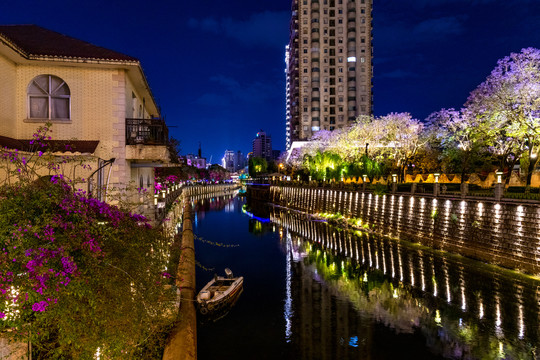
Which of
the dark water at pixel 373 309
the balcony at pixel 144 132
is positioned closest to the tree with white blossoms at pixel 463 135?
the dark water at pixel 373 309

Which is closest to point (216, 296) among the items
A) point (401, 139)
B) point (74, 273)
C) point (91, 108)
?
point (91, 108)

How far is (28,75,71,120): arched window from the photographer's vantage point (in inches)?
531

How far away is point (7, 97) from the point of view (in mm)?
12648

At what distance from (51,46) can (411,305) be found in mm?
18190

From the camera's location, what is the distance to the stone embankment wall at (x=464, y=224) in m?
18.1

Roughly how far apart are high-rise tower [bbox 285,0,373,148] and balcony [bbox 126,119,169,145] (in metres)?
79.9

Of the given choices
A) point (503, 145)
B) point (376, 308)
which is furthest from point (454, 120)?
point (376, 308)

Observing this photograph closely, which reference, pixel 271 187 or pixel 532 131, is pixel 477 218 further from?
pixel 271 187

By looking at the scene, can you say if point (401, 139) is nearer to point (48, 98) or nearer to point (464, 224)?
point (464, 224)

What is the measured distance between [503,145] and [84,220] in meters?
Answer: 37.4

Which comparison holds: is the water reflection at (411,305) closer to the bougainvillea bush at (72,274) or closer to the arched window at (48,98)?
the bougainvillea bush at (72,274)

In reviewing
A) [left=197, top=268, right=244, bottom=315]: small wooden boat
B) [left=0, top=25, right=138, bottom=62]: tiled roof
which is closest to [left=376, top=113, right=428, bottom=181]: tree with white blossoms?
[left=197, top=268, right=244, bottom=315]: small wooden boat

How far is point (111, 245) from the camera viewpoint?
5.35m

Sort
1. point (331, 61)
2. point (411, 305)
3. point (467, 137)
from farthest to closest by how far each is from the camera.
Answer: point (331, 61), point (467, 137), point (411, 305)
